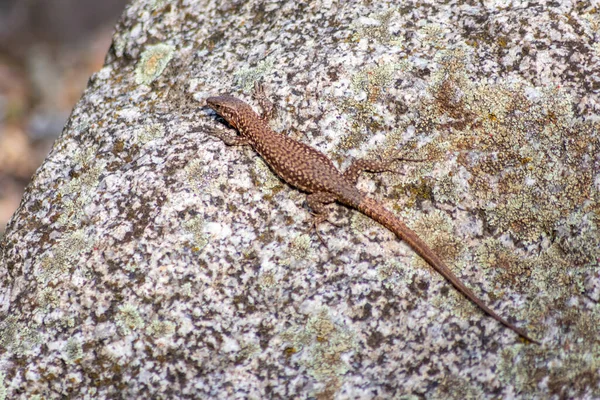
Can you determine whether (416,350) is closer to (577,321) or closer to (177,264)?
(577,321)

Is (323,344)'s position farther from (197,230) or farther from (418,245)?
(197,230)

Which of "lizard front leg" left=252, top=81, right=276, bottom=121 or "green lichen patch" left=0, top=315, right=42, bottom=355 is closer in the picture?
"green lichen patch" left=0, top=315, right=42, bottom=355

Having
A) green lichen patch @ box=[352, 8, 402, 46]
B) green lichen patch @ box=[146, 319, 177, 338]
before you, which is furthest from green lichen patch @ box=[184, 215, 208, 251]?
green lichen patch @ box=[352, 8, 402, 46]

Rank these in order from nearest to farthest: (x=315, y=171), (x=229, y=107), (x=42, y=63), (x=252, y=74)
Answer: (x=315, y=171) → (x=229, y=107) → (x=252, y=74) → (x=42, y=63)

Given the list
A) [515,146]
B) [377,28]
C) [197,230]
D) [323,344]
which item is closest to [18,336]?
[197,230]

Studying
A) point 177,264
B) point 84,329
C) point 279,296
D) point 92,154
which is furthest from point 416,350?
point 92,154

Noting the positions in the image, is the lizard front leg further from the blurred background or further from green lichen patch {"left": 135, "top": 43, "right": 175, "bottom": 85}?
the blurred background
